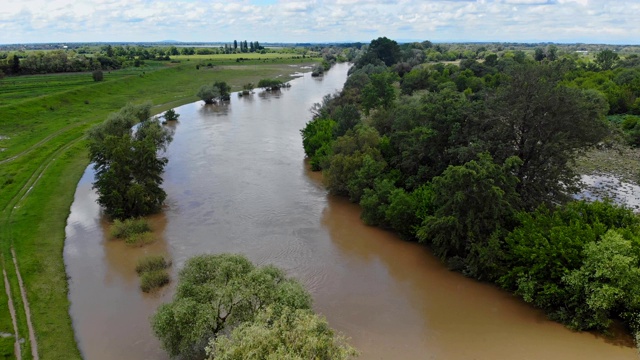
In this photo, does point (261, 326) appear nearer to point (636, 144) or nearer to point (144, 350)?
point (144, 350)

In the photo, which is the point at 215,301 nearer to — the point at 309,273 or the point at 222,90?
the point at 309,273

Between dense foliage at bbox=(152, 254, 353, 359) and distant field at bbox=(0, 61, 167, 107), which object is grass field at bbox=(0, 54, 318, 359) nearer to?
distant field at bbox=(0, 61, 167, 107)

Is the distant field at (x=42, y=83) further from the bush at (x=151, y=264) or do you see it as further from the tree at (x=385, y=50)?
the tree at (x=385, y=50)

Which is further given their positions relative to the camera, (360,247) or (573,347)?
(360,247)

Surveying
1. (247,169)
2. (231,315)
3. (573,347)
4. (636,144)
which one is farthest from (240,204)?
(636,144)

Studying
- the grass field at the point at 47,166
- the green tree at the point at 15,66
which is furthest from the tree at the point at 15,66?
the grass field at the point at 47,166

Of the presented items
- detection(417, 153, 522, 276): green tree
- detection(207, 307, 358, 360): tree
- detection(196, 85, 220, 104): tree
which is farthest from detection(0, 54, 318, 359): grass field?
detection(417, 153, 522, 276): green tree
